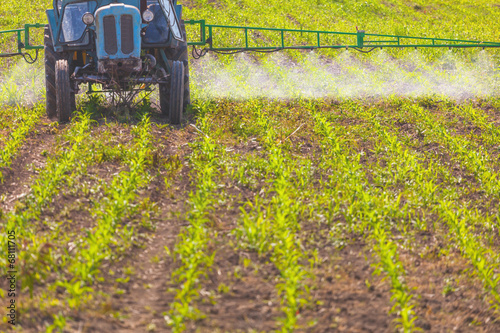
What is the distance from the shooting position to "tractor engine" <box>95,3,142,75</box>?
8367 mm

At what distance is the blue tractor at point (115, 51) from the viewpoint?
8.40 meters

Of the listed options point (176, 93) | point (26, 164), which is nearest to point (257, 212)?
point (26, 164)

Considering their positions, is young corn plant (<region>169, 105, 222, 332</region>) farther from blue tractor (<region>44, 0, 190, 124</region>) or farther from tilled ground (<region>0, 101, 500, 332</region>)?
blue tractor (<region>44, 0, 190, 124</region>)

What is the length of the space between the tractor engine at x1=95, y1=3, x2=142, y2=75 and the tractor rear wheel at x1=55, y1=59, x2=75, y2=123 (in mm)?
529

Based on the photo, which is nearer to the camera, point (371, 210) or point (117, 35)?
point (371, 210)

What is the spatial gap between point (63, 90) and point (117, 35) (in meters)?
1.08

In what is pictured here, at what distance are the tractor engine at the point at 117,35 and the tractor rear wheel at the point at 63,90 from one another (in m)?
0.53

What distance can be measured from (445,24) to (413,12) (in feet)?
7.56

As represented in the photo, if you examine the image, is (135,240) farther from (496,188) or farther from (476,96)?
(476,96)

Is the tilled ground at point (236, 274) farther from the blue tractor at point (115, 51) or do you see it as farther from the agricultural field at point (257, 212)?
the blue tractor at point (115, 51)

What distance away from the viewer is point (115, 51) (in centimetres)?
840

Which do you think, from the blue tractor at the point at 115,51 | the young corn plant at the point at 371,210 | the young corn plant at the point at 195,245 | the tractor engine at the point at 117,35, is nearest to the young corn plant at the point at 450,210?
the young corn plant at the point at 371,210

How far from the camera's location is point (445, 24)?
20.9 meters

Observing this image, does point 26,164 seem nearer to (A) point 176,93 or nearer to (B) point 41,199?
(B) point 41,199
